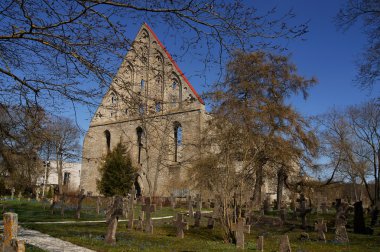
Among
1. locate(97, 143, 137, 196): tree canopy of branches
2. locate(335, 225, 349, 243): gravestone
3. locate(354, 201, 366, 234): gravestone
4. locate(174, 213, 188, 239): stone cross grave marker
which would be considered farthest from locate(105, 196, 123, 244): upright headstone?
locate(97, 143, 137, 196): tree canopy of branches

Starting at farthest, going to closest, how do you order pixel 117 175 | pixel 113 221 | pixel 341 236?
pixel 117 175 < pixel 341 236 < pixel 113 221

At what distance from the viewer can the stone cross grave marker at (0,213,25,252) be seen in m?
4.82

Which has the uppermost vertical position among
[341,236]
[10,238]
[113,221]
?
[10,238]

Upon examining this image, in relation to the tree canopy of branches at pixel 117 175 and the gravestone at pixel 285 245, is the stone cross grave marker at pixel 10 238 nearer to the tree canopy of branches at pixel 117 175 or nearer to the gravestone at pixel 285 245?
the gravestone at pixel 285 245

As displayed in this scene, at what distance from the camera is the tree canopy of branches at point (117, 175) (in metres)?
31.7

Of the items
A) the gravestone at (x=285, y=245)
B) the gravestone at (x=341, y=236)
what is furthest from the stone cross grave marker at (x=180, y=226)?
the gravestone at (x=341, y=236)

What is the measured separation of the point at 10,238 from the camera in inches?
196

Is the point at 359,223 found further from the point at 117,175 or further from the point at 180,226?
the point at 117,175

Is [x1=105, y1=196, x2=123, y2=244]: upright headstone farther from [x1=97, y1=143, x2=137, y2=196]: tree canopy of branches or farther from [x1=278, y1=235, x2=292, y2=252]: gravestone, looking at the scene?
[x1=97, y1=143, x2=137, y2=196]: tree canopy of branches

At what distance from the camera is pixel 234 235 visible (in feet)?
36.3

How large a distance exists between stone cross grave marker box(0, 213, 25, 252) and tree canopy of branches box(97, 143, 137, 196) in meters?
26.5

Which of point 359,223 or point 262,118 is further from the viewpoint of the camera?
point 262,118

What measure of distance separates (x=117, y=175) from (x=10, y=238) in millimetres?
27210

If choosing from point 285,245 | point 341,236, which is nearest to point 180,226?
point 285,245
